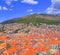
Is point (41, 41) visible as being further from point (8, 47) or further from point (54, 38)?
point (8, 47)

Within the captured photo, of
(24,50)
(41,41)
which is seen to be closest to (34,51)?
(24,50)

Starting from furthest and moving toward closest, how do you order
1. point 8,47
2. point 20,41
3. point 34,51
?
point 20,41, point 8,47, point 34,51

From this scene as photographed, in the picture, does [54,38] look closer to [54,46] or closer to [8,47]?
[54,46]

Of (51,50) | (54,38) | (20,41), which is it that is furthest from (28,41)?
(51,50)

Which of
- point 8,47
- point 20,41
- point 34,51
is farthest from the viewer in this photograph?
point 20,41

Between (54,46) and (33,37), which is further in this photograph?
(33,37)

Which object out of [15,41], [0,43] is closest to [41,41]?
[15,41]

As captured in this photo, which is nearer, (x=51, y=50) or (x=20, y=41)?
(x=51, y=50)
